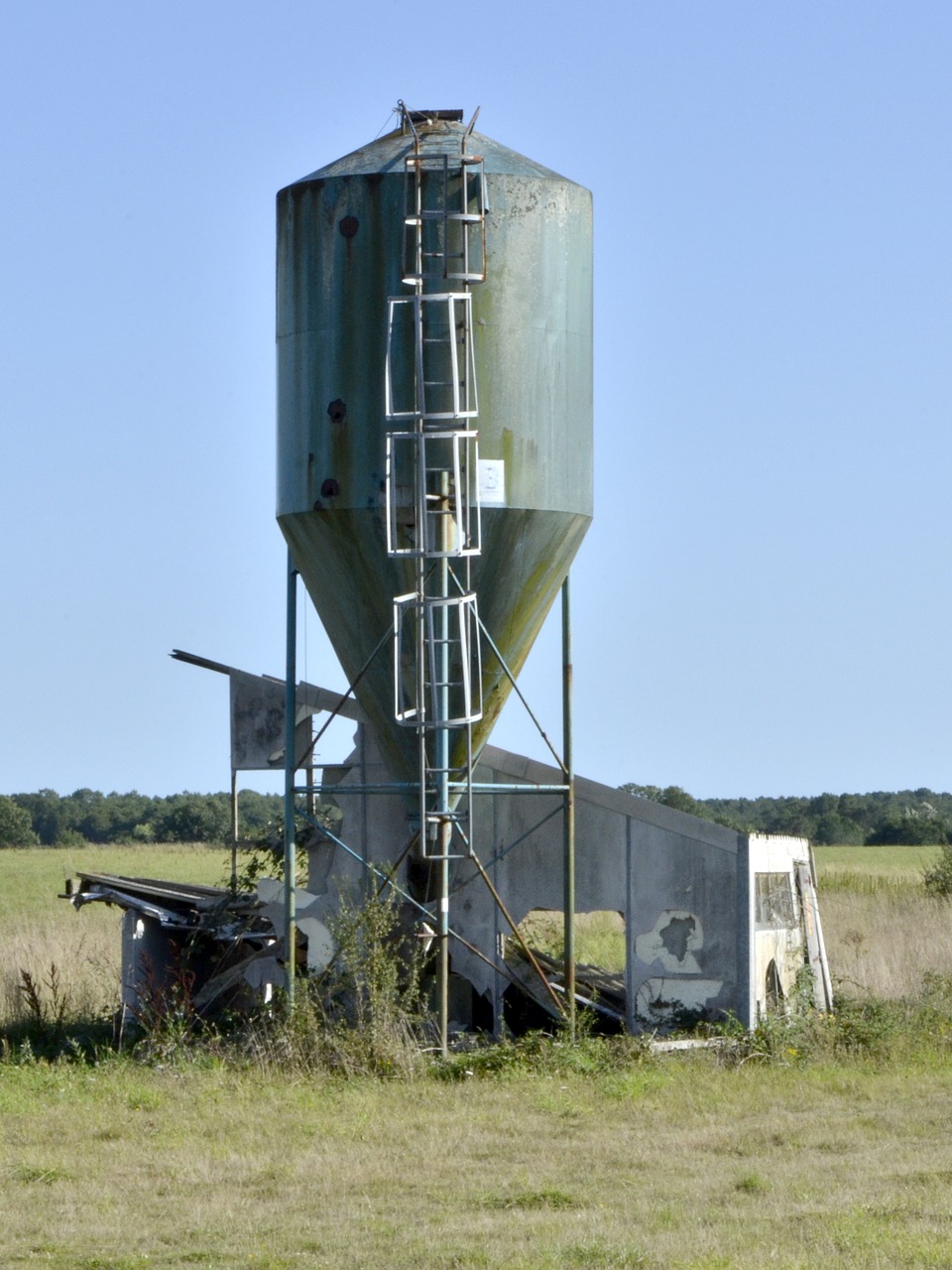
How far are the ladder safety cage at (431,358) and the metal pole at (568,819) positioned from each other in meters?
2.36

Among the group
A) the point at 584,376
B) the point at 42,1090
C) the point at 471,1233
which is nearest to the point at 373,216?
the point at 584,376

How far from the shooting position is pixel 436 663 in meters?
15.5

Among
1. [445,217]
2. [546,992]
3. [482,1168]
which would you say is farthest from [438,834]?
[445,217]

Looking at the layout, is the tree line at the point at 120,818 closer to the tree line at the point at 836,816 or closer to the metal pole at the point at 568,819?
the tree line at the point at 836,816

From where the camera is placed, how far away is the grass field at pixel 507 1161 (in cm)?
915

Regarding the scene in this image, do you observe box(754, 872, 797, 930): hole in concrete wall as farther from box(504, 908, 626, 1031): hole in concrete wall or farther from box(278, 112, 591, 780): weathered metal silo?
box(278, 112, 591, 780): weathered metal silo

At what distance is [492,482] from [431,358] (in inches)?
46.3

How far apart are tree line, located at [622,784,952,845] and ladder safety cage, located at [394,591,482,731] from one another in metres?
33.8

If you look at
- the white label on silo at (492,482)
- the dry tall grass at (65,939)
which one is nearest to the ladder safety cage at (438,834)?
the white label on silo at (492,482)

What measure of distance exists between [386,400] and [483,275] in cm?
149

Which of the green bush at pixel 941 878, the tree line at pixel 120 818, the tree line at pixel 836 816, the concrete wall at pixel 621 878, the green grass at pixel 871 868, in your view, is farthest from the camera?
the tree line at pixel 836 816

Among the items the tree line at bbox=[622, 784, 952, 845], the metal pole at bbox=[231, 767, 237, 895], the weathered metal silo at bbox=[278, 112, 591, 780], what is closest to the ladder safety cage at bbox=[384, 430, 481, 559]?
the weathered metal silo at bbox=[278, 112, 591, 780]

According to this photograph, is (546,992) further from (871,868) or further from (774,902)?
(871,868)

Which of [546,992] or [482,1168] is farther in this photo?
[546,992]
